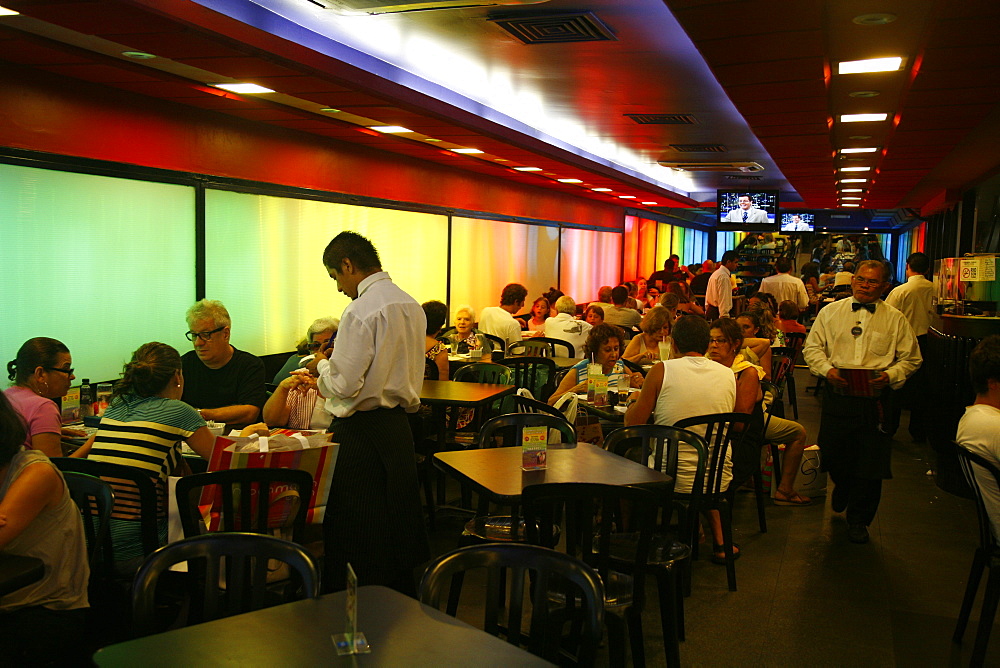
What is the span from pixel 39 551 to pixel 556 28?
3.77 m

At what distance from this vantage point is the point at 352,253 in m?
3.51

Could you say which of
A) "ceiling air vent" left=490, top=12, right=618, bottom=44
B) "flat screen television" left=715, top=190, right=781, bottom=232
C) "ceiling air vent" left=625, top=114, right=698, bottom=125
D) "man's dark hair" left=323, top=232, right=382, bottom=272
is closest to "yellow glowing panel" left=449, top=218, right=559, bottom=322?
"ceiling air vent" left=625, top=114, right=698, bottom=125

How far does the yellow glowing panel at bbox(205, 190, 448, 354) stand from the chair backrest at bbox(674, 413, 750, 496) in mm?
3806

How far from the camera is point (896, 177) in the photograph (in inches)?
419

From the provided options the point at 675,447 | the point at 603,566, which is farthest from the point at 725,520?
the point at 603,566

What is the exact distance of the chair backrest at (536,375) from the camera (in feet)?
21.7

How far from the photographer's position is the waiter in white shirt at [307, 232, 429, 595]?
11.0 feet

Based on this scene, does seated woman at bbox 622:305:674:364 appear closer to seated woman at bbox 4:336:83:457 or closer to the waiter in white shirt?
the waiter in white shirt

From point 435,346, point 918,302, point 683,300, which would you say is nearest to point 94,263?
point 435,346

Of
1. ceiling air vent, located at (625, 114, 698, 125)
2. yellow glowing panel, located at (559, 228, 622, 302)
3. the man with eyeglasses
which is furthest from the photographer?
yellow glowing panel, located at (559, 228, 622, 302)

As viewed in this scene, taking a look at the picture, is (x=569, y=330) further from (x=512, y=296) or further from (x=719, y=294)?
(x=719, y=294)

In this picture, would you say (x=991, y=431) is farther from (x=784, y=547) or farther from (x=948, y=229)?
(x=948, y=229)

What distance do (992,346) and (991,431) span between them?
1.26 ft

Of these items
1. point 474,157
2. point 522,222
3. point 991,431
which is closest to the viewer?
point 991,431
